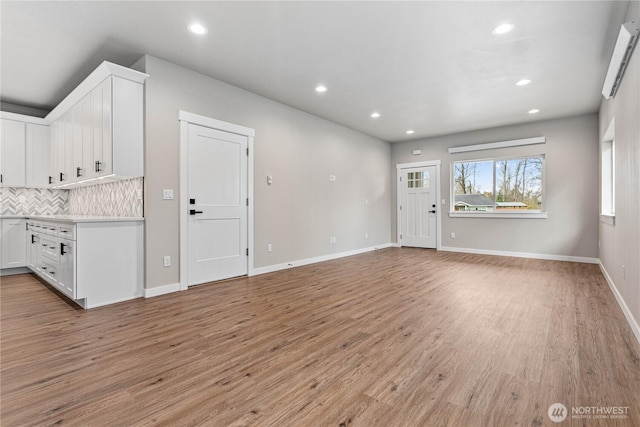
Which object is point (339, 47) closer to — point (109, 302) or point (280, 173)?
point (280, 173)

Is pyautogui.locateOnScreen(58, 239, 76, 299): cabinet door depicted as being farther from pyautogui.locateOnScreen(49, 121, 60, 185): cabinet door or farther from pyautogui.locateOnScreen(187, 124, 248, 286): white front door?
pyautogui.locateOnScreen(49, 121, 60, 185): cabinet door

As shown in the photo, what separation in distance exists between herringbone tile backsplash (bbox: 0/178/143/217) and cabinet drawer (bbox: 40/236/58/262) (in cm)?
70

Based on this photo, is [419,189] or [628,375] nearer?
[628,375]

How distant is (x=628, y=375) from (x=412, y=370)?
1.24 metres

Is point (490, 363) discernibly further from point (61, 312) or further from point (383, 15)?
point (61, 312)

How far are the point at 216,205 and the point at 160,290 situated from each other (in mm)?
1229

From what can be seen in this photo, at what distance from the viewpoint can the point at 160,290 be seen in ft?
11.5

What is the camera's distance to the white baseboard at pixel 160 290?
3.40 meters

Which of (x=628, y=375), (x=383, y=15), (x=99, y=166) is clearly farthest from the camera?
(x=99, y=166)

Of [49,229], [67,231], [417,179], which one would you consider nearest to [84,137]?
[49,229]

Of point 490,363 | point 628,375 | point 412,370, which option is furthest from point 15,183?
point 628,375

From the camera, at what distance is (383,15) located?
2.73 meters

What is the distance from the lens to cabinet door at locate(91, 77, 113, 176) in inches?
131

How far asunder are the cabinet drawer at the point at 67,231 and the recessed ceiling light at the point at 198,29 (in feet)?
7.44
